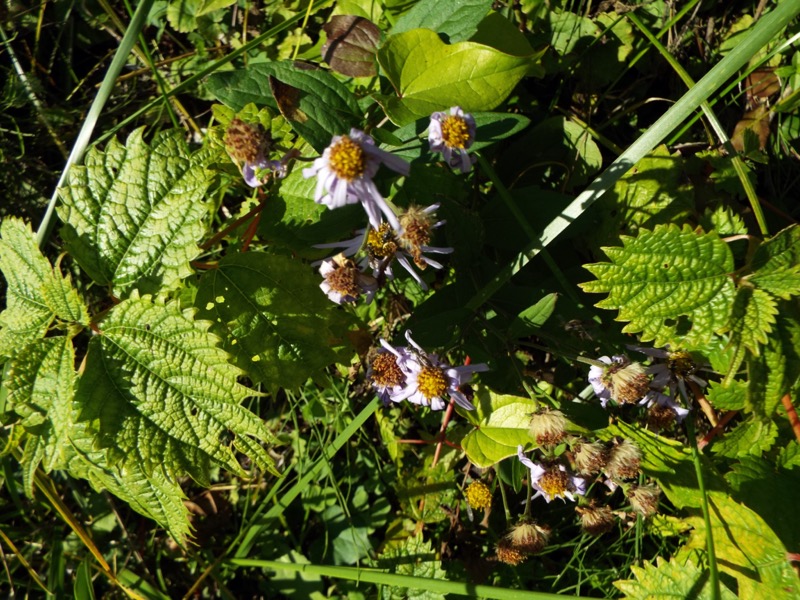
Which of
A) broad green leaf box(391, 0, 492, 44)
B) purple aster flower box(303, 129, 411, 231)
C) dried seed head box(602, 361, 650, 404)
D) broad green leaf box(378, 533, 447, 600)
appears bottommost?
broad green leaf box(378, 533, 447, 600)

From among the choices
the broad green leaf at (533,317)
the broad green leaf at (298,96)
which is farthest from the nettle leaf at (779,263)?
the broad green leaf at (298,96)

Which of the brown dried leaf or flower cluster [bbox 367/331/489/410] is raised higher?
the brown dried leaf

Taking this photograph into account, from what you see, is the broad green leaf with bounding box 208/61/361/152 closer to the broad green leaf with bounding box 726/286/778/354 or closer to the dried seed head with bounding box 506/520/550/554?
the broad green leaf with bounding box 726/286/778/354

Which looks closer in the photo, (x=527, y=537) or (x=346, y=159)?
(x=346, y=159)

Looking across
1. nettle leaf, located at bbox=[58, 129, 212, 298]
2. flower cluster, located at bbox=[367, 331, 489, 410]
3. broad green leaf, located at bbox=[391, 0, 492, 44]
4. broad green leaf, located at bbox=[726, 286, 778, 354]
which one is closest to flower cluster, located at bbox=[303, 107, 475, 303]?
flower cluster, located at bbox=[367, 331, 489, 410]

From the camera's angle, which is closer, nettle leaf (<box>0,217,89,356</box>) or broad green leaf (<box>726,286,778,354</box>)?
broad green leaf (<box>726,286,778,354</box>)

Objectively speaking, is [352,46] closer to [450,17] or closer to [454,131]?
[450,17]

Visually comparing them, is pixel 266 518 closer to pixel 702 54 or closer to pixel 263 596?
pixel 263 596

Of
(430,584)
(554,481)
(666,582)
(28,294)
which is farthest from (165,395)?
(666,582)
